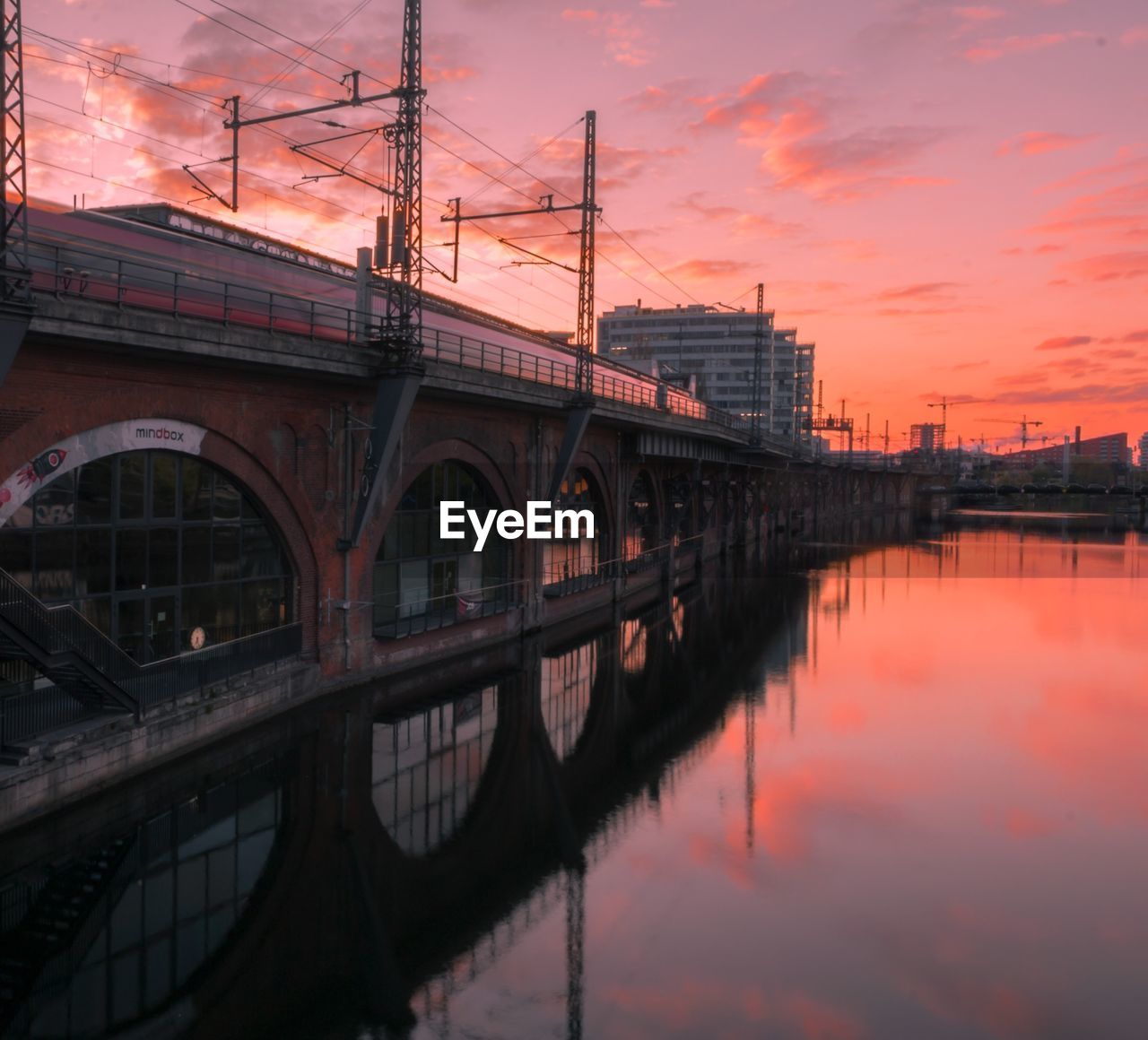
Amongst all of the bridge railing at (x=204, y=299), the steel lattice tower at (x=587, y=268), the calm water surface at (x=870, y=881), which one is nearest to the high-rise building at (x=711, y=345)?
the steel lattice tower at (x=587, y=268)

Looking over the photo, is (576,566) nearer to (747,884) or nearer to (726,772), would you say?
(726,772)

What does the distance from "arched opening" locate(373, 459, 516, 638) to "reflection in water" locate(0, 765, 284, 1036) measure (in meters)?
11.2

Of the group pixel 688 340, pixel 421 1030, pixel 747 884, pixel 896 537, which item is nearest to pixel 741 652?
pixel 747 884

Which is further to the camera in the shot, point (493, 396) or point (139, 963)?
point (493, 396)

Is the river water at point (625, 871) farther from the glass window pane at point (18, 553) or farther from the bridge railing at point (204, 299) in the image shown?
the bridge railing at point (204, 299)

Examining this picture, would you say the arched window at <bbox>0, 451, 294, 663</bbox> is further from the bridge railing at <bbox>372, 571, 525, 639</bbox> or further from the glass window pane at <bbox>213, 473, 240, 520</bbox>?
the bridge railing at <bbox>372, 571, 525, 639</bbox>

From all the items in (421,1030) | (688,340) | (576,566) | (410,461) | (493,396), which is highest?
(688,340)

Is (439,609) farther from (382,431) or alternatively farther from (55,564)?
(55,564)

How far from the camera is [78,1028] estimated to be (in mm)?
10828

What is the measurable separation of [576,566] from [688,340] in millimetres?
142446

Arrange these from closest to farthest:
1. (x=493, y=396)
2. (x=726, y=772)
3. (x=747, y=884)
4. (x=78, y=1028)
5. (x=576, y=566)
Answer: (x=78, y=1028) → (x=747, y=884) → (x=726, y=772) → (x=493, y=396) → (x=576, y=566)

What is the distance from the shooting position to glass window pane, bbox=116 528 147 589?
19.2 metres

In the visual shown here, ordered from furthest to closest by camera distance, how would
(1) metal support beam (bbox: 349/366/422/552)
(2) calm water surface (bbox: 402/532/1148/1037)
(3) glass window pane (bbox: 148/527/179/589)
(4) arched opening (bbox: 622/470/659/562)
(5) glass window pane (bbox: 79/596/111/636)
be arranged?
1. (4) arched opening (bbox: 622/470/659/562)
2. (1) metal support beam (bbox: 349/366/422/552)
3. (3) glass window pane (bbox: 148/527/179/589)
4. (5) glass window pane (bbox: 79/596/111/636)
5. (2) calm water surface (bbox: 402/532/1148/1037)

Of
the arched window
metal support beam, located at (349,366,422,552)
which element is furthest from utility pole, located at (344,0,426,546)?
the arched window
